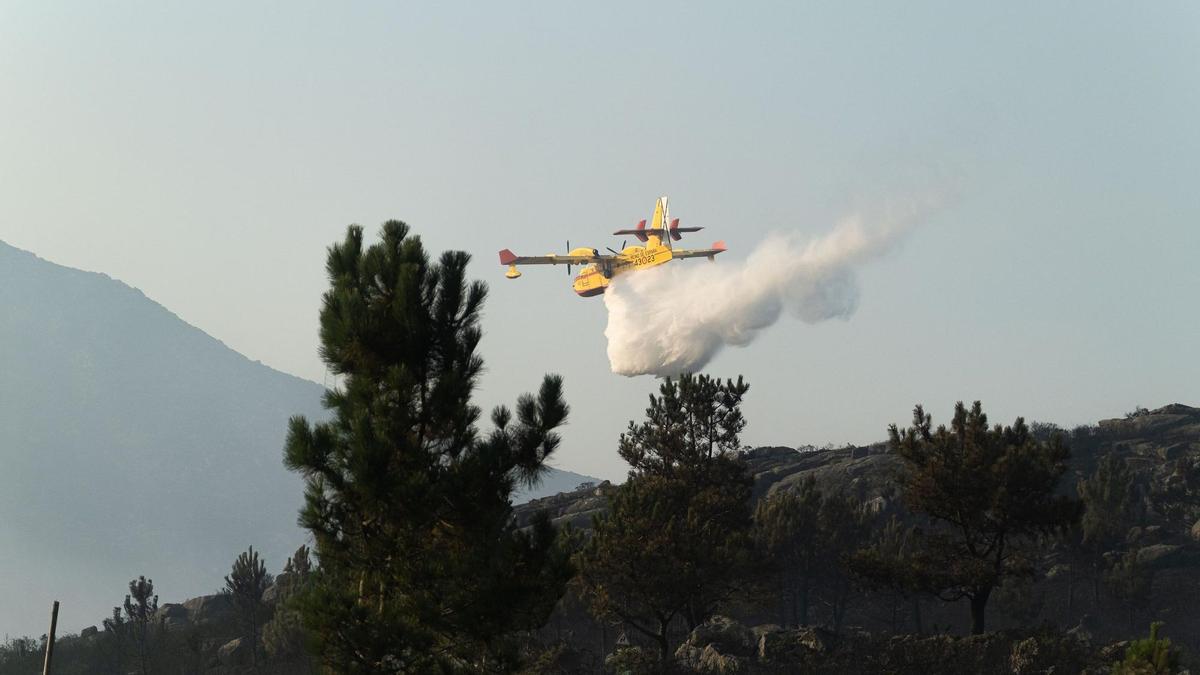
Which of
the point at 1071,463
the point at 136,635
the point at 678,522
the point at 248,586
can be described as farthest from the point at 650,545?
the point at 1071,463

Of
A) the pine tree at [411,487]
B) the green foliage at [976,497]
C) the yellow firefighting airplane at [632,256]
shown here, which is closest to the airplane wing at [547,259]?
the yellow firefighting airplane at [632,256]

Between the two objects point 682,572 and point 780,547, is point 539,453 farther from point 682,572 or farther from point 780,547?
point 780,547

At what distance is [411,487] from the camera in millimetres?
25812

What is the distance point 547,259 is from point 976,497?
157ft

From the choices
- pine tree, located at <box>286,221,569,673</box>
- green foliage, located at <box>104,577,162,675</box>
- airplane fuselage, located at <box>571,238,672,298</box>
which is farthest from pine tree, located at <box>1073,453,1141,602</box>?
pine tree, located at <box>286,221,569,673</box>

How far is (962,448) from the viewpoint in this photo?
161 ft

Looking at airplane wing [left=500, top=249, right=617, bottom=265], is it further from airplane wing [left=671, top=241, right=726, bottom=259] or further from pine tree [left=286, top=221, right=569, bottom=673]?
pine tree [left=286, top=221, right=569, bottom=673]

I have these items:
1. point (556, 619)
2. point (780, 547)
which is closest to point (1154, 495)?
point (780, 547)

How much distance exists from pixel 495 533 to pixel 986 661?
26.2 m

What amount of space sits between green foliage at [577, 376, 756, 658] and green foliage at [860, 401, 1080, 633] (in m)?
6.79

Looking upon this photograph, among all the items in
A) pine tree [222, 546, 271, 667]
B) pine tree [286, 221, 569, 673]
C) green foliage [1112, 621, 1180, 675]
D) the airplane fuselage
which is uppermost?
A: the airplane fuselage

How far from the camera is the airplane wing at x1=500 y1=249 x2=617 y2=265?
287 ft

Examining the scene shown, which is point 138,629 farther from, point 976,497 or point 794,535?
point 976,497

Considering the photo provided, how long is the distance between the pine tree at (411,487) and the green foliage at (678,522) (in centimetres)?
2506
